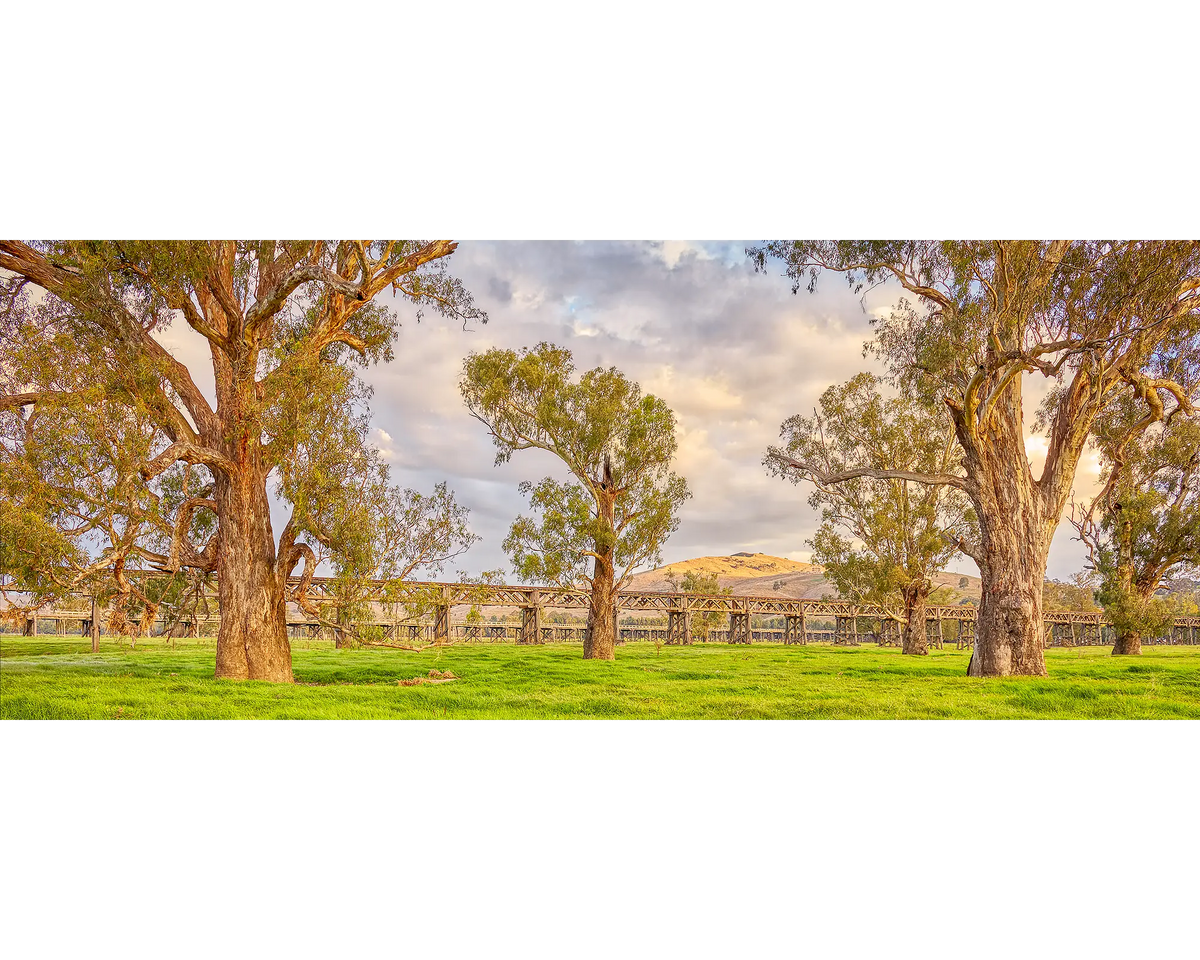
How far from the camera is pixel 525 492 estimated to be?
1234 centimetres

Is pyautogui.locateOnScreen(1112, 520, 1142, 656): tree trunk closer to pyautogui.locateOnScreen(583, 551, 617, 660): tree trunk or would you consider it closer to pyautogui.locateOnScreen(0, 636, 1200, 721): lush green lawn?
pyautogui.locateOnScreen(0, 636, 1200, 721): lush green lawn

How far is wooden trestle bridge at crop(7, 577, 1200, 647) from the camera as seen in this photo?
7.91m

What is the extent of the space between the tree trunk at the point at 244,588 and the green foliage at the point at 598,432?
5.67 m

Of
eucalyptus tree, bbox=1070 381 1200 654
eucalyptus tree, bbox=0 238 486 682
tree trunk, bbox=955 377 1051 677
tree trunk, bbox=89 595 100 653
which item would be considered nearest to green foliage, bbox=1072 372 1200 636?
eucalyptus tree, bbox=1070 381 1200 654

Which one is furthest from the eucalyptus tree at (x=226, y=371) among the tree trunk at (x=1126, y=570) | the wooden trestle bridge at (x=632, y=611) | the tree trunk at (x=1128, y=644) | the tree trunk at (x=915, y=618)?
the tree trunk at (x=1128, y=644)

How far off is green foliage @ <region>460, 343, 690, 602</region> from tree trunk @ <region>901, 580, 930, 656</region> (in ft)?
26.4

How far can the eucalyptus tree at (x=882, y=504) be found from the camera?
50.8 ft

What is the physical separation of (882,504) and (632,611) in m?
7.17

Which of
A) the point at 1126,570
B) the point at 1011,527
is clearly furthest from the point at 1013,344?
the point at 1126,570

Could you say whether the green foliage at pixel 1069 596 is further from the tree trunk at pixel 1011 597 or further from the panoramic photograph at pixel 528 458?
the tree trunk at pixel 1011 597

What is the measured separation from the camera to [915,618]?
17.2 m

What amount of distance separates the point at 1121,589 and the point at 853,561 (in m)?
5.05

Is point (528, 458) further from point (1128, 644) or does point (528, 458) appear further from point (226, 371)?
point (1128, 644)
